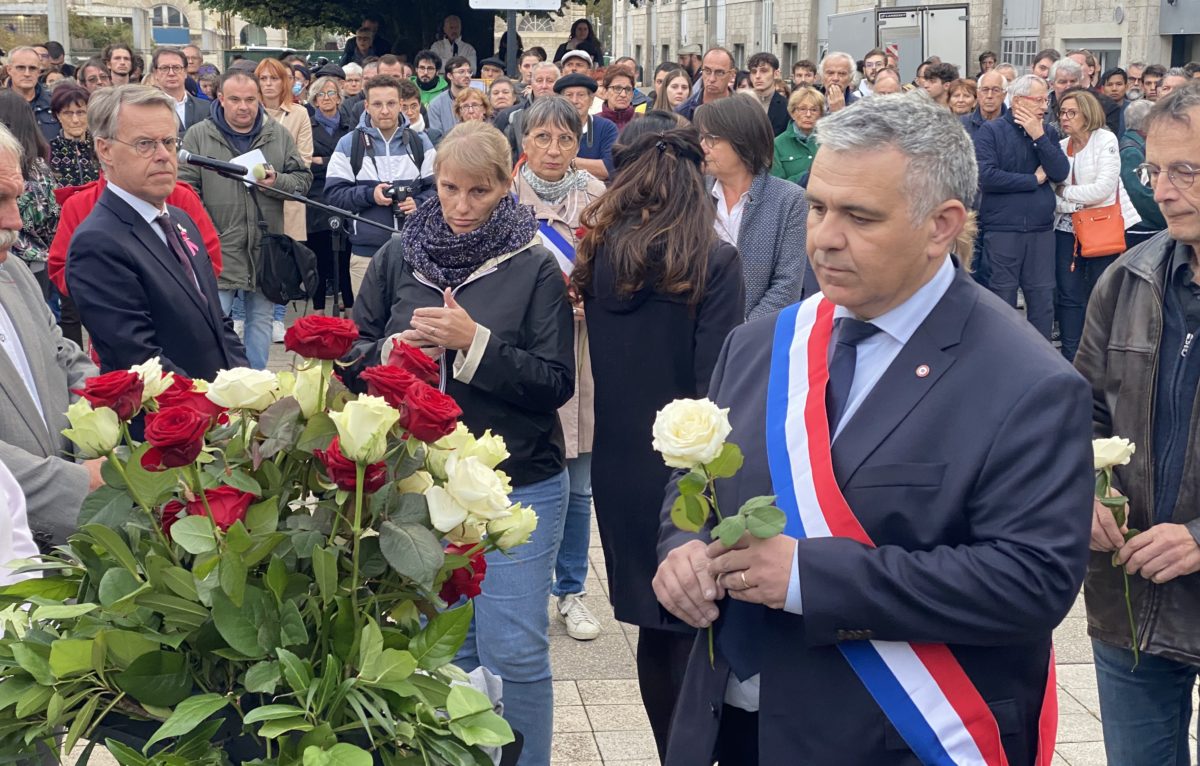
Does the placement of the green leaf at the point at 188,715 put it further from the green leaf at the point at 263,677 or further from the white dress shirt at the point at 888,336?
the white dress shirt at the point at 888,336

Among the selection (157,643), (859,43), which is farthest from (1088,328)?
(859,43)

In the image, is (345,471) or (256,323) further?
(256,323)

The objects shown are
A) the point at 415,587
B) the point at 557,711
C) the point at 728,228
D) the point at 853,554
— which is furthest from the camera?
the point at 728,228

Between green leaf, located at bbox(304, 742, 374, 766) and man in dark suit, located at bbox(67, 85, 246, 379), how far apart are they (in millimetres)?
2513

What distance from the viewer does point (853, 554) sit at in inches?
85.4

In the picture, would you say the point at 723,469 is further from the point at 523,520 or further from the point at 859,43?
the point at 859,43

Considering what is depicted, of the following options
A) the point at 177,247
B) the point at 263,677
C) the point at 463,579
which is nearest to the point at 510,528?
the point at 463,579

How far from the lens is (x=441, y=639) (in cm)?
194

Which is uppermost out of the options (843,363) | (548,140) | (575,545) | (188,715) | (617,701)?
(548,140)

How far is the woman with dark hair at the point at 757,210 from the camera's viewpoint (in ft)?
17.2

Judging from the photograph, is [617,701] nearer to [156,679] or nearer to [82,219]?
[82,219]

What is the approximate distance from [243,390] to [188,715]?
49cm

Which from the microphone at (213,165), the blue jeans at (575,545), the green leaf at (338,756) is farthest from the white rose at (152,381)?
the microphone at (213,165)

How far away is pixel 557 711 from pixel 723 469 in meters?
2.72
